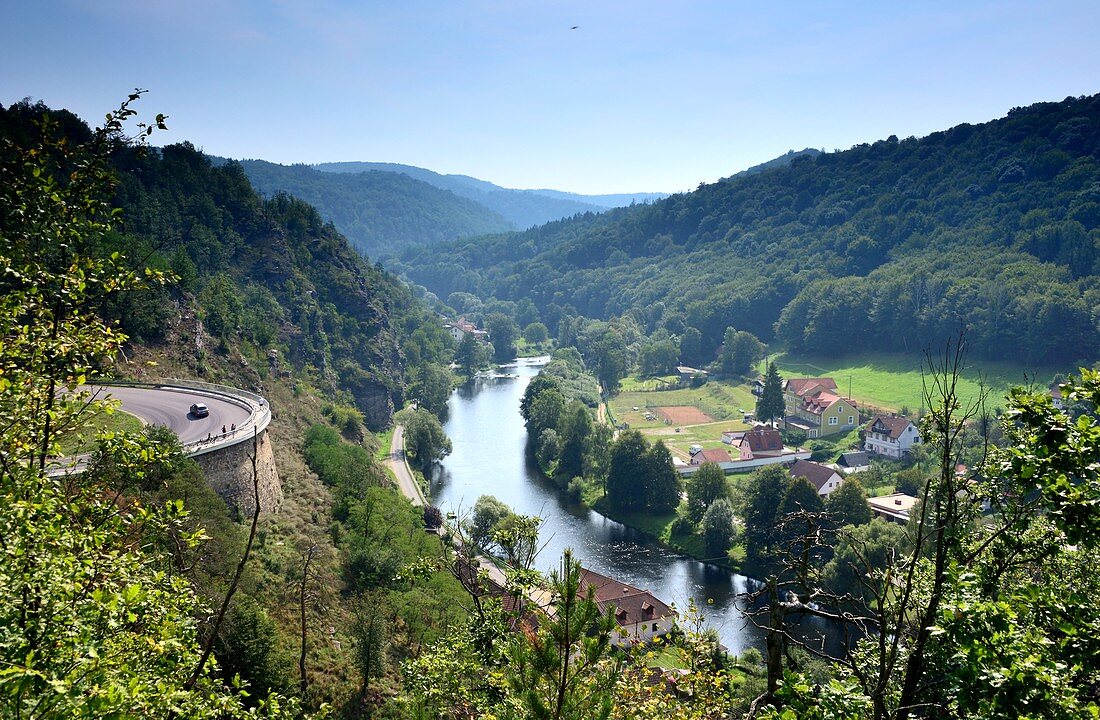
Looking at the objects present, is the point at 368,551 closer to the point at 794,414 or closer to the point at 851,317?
the point at 794,414

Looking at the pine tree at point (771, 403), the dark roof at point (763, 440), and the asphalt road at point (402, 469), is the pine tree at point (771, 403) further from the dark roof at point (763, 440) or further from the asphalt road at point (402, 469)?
the asphalt road at point (402, 469)

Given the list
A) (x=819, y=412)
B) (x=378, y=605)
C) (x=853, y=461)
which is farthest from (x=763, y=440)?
(x=378, y=605)

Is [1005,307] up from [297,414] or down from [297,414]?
up

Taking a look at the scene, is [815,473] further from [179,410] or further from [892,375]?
[892,375]

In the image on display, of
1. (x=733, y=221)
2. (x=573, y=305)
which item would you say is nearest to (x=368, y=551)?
(x=573, y=305)

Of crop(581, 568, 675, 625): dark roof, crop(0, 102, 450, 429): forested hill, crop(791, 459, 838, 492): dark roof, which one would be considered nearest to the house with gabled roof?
crop(791, 459, 838, 492): dark roof

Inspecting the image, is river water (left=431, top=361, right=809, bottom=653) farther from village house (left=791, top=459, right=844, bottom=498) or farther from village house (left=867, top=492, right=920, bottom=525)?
village house (left=791, top=459, right=844, bottom=498)

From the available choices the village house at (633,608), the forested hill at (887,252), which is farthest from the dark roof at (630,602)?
the forested hill at (887,252)
